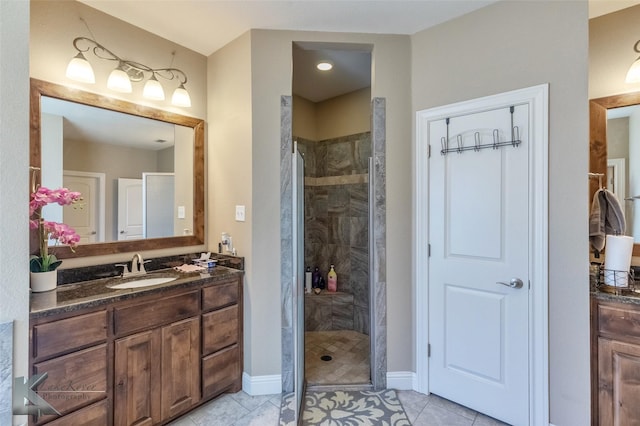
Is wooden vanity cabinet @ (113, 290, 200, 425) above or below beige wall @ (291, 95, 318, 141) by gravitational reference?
below

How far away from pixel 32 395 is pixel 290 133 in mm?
1928

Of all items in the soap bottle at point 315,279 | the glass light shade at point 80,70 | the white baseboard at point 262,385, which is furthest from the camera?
the soap bottle at point 315,279

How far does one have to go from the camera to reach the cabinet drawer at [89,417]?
1.49 meters

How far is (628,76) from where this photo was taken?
6.23 ft

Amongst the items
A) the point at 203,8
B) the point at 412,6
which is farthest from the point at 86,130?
the point at 412,6

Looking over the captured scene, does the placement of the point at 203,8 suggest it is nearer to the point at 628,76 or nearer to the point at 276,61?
the point at 276,61

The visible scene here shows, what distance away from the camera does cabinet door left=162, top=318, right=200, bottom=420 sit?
6.09 feet

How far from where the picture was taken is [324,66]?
2.83 m

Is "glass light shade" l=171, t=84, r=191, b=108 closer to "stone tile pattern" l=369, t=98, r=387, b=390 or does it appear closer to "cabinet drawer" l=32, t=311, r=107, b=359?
"stone tile pattern" l=369, t=98, r=387, b=390

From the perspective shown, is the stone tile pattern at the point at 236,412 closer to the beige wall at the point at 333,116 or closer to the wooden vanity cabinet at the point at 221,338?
the wooden vanity cabinet at the point at 221,338

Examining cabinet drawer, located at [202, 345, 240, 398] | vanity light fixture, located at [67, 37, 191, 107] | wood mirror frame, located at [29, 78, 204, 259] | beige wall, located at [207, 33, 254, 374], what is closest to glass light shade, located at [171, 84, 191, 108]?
vanity light fixture, located at [67, 37, 191, 107]

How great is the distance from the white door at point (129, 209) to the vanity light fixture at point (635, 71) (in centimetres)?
346

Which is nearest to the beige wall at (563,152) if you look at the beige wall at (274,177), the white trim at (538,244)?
the white trim at (538,244)

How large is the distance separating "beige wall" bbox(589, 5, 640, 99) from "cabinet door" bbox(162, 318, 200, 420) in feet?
10.6
